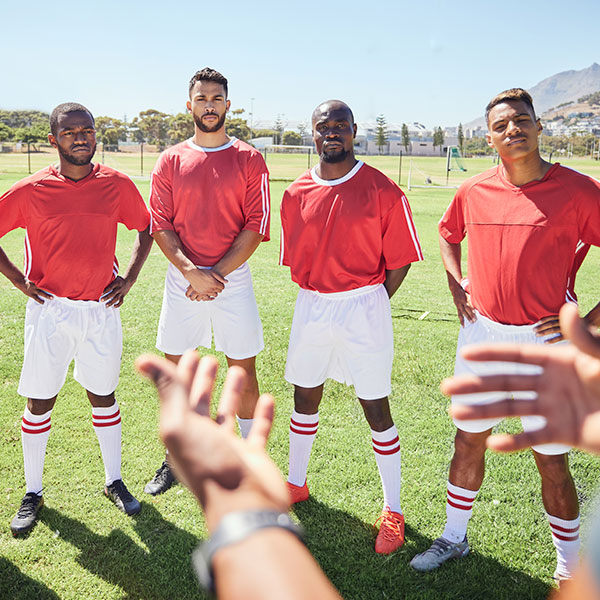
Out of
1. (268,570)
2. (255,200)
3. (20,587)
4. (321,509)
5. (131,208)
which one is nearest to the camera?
(268,570)

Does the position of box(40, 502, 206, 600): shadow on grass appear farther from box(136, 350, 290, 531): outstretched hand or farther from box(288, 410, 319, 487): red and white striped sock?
box(136, 350, 290, 531): outstretched hand

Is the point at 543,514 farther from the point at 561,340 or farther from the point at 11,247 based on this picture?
the point at 11,247

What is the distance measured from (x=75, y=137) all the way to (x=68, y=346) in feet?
4.47

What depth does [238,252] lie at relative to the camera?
163 inches

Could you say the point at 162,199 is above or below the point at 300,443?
above

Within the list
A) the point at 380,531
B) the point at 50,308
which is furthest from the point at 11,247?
the point at 380,531

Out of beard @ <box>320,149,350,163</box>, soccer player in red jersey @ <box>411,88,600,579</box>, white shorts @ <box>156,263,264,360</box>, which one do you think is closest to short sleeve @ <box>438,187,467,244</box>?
soccer player in red jersey @ <box>411,88,600,579</box>

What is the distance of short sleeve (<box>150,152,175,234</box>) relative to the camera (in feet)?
13.8

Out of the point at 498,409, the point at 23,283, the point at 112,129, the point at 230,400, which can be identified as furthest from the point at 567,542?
the point at 112,129

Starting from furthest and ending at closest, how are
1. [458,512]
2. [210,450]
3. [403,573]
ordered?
[458,512]
[403,573]
[210,450]

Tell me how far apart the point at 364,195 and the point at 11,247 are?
34.4 ft

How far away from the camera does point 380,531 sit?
3.56m

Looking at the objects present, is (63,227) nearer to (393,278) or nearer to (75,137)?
(75,137)

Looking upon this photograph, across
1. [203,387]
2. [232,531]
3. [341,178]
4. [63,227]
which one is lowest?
[232,531]
